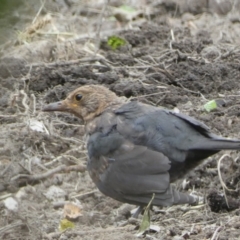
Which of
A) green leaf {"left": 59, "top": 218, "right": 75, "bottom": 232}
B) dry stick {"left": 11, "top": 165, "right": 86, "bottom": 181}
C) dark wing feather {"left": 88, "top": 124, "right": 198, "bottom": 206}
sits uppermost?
dark wing feather {"left": 88, "top": 124, "right": 198, "bottom": 206}

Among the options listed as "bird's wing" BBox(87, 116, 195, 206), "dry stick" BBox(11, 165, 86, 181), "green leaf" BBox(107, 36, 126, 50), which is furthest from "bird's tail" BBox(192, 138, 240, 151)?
"green leaf" BBox(107, 36, 126, 50)

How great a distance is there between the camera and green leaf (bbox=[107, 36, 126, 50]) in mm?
9106

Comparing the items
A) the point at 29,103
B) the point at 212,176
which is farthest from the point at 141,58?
the point at 212,176

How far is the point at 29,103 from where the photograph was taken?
297 inches

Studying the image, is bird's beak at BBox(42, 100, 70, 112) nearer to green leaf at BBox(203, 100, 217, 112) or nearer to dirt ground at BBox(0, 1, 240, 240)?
dirt ground at BBox(0, 1, 240, 240)

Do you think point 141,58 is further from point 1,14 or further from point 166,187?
point 1,14

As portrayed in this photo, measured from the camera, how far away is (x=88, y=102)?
601 centimetres

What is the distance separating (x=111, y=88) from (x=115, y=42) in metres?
1.57

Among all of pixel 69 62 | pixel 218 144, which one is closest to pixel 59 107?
pixel 218 144

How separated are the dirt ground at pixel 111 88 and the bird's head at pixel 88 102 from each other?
457 millimetres

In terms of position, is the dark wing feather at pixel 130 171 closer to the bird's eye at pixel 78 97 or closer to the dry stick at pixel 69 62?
the bird's eye at pixel 78 97

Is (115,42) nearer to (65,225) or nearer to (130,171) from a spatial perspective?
(65,225)

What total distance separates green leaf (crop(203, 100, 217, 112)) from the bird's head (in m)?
1.40

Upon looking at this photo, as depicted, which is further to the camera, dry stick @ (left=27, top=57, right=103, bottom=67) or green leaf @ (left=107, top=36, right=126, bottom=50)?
green leaf @ (left=107, top=36, right=126, bottom=50)
